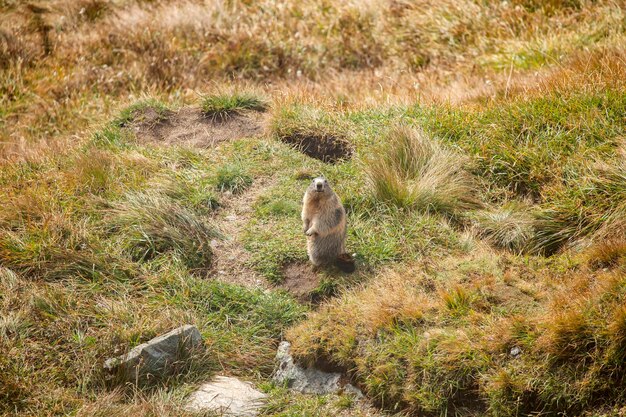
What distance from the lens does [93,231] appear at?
7070 mm

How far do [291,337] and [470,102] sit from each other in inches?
175

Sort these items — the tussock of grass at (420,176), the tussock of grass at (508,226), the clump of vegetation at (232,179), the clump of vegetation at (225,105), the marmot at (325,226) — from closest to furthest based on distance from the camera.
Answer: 1. the marmot at (325,226)
2. the tussock of grass at (508,226)
3. the tussock of grass at (420,176)
4. the clump of vegetation at (232,179)
5. the clump of vegetation at (225,105)

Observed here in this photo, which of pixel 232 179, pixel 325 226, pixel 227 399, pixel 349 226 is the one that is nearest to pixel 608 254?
pixel 325 226

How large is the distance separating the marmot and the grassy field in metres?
0.16

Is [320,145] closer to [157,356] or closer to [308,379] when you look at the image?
[308,379]

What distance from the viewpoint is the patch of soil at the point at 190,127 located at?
9.12m

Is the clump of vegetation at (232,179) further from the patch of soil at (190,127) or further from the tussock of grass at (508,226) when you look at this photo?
the tussock of grass at (508,226)

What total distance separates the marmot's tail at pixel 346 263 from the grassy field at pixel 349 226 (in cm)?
10

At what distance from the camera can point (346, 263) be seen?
22.3ft

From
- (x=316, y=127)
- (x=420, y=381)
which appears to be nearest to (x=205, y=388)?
(x=420, y=381)

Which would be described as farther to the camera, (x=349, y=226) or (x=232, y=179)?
(x=232, y=179)

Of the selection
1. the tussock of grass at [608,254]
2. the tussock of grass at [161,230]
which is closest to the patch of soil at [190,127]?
the tussock of grass at [161,230]

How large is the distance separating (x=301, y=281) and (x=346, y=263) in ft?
1.53

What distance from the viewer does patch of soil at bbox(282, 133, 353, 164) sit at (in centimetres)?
862
